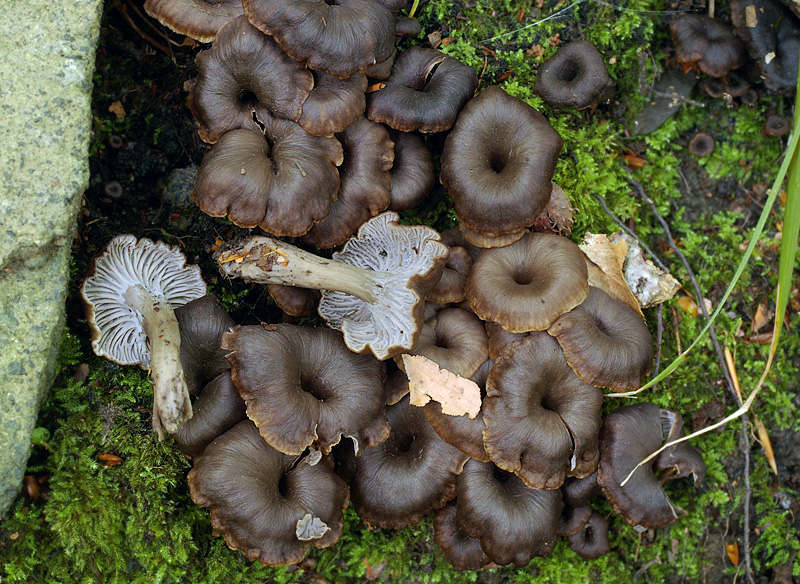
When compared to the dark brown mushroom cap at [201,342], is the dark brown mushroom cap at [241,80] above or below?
above

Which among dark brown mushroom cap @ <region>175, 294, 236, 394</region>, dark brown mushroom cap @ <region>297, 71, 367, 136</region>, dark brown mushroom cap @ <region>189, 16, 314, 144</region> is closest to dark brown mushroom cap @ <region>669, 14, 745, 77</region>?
dark brown mushroom cap @ <region>297, 71, 367, 136</region>

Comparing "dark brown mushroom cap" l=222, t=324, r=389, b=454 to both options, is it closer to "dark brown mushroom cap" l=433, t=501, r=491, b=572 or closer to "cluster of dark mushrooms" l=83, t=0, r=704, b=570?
"cluster of dark mushrooms" l=83, t=0, r=704, b=570

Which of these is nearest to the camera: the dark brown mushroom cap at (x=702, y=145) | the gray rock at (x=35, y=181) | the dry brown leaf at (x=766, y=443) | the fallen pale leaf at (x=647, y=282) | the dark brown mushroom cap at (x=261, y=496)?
the gray rock at (x=35, y=181)

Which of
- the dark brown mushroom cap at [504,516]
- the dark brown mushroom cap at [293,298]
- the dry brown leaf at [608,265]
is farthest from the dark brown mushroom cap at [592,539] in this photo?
the dark brown mushroom cap at [293,298]

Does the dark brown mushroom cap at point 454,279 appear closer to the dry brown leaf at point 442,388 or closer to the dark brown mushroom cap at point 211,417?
the dry brown leaf at point 442,388

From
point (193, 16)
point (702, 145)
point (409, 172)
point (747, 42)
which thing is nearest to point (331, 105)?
point (409, 172)

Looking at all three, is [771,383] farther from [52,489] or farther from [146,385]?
[52,489]
